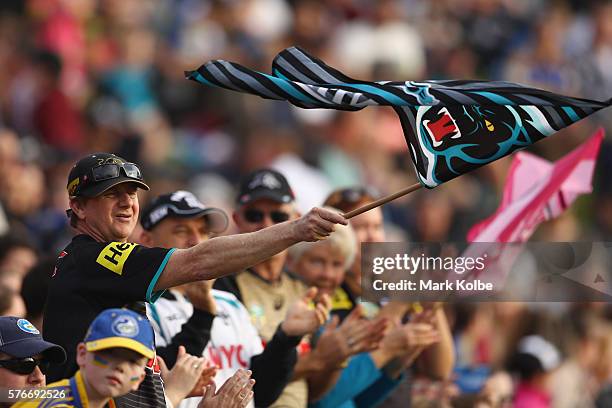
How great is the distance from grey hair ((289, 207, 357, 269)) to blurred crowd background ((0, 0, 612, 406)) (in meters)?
3.52

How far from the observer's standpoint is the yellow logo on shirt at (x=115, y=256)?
623 centimetres

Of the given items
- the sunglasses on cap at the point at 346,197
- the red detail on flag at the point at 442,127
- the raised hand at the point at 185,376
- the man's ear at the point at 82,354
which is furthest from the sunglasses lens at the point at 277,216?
the man's ear at the point at 82,354

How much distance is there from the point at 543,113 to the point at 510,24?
1389cm

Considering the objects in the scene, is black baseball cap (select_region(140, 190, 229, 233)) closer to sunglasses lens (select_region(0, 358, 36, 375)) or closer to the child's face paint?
sunglasses lens (select_region(0, 358, 36, 375))

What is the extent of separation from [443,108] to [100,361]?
2010 millimetres

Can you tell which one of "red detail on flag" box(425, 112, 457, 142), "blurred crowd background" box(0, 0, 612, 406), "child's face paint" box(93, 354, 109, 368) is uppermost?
"blurred crowd background" box(0, 0, 612, 406)

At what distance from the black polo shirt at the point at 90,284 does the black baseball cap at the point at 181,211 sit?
1.47m

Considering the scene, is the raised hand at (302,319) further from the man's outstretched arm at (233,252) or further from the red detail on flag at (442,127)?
the man's outstretched arm at (233,252)

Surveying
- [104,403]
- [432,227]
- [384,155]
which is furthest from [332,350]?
[384,155]

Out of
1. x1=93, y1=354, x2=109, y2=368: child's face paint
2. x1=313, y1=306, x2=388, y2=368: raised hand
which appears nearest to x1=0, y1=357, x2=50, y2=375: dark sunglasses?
x1=93, y1=354, x2=109, y2=368: child's face paint

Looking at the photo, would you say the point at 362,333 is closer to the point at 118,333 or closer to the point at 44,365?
the point at 44,365

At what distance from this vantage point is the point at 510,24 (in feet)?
66.3

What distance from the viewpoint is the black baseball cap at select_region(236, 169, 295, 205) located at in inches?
347

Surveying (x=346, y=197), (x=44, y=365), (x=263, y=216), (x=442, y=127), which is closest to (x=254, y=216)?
(x=263, y=216)
